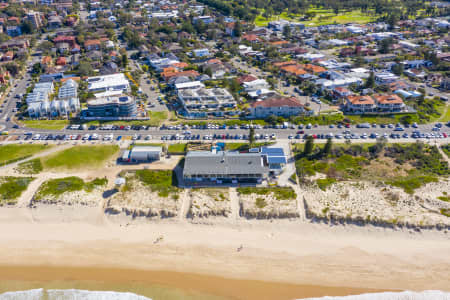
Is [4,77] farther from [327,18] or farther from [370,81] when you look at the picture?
[327,18]

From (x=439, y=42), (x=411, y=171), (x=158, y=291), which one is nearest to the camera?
(x=158, y=291)

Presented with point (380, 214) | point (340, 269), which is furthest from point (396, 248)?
point (340, 269)

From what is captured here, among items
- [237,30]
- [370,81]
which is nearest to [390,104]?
[370,81]

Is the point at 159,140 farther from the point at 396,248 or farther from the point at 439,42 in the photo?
the point at 439,42

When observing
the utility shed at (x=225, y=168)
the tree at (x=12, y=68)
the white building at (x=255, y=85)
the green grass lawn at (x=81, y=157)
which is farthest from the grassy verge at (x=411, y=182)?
the tree at (x=12, y=68)

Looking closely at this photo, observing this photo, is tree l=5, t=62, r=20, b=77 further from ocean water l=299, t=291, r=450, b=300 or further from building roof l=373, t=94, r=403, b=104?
ocean water l=299, t=291, r=450, b=300

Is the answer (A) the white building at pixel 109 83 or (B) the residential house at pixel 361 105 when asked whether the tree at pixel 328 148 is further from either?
(A) the white building at pixel 109 83
